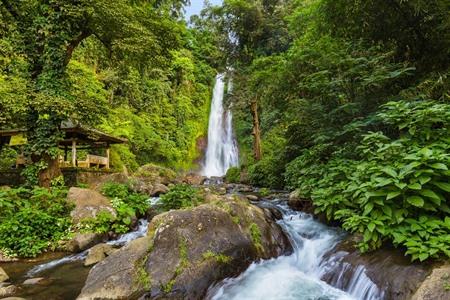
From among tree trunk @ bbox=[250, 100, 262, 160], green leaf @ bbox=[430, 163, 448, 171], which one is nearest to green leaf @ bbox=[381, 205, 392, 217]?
green leaf @ bbox=[430, 163, 448, 171]

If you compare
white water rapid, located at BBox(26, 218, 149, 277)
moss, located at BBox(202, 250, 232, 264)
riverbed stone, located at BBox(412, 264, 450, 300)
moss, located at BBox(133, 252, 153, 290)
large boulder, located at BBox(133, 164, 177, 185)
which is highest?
large boulder, located at BBox(133, 164, 177, 185)

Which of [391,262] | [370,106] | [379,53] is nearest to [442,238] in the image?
[391,262]

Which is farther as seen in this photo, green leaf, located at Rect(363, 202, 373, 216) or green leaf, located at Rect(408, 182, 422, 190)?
green leaf, located at Rect(363, 202, 373, 216)

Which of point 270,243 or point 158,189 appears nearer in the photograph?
point 270,243

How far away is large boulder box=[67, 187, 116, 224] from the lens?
8.17 metres

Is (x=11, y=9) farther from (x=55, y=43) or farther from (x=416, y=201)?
(x=416, y=201)

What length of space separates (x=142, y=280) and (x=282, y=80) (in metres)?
8.15

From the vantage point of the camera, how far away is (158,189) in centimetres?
1319

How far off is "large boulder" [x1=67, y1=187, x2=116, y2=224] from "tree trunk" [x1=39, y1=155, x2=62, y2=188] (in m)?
1.32

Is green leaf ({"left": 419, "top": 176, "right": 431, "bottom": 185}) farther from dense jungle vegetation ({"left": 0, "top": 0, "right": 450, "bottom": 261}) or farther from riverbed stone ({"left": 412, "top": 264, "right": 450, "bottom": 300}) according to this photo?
riverbed stone ({"left": 412, "top": 264, "right": 450, "bottom": 300})

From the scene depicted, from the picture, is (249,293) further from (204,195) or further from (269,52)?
(269,52)

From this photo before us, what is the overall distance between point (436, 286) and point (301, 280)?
2.07m

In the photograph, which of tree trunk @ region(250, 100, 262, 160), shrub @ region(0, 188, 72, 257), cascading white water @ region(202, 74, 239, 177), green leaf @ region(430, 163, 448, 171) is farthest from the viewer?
cascading white water @ region(202, 74, 239, 177)

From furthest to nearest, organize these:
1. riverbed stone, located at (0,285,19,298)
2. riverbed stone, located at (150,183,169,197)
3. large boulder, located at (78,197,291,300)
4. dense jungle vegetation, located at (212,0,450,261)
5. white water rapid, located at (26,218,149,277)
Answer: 1. riverbed stone, located at (150,183,169,197)
2. white water rapid, located at (26,218,149,277)
3. riverbed stone, located at (0,285,19,298)
4. large boulder, located at (78,197,291,300)
5. dense jungle vegetation, located at (212,0,450,261)
